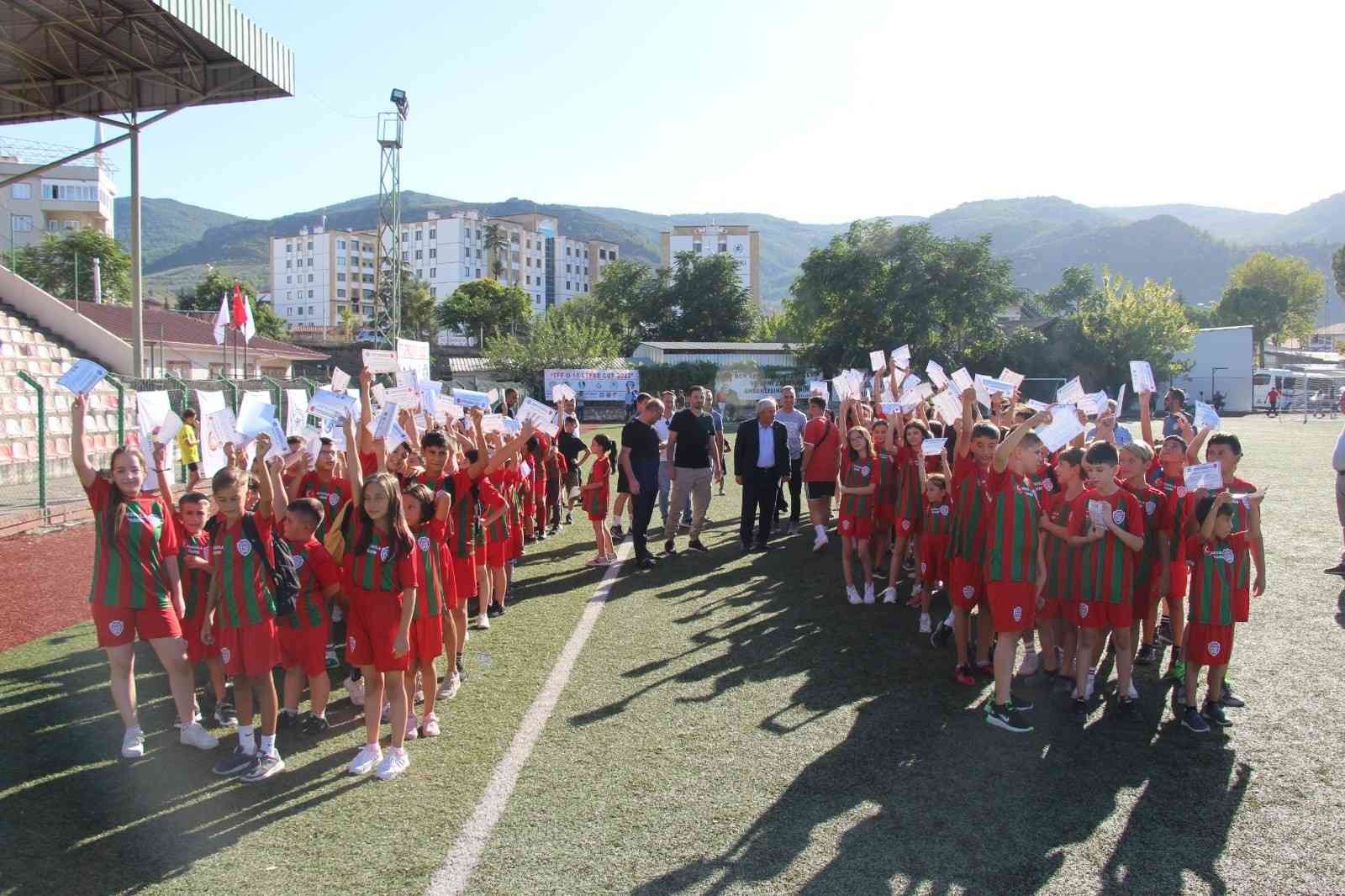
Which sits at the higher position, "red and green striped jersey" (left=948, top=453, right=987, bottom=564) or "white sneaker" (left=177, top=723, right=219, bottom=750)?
"red and green striped jersey" (left=948, top=453, right=987, bottom=564)

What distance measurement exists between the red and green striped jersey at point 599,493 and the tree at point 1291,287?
4071 inches

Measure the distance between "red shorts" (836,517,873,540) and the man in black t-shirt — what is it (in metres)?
2.76

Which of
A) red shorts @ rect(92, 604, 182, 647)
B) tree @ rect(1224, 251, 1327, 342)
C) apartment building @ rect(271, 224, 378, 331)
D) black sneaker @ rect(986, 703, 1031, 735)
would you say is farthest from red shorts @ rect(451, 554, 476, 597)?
apartment building @ rect(271, 224, 378, 331)

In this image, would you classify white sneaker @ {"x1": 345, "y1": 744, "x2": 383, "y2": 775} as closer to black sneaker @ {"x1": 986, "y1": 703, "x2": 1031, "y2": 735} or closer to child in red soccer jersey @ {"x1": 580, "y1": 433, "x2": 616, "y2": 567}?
black sneaker @ {"x1": 986, "y1": 703, "x2": 1031, "y2": 735}

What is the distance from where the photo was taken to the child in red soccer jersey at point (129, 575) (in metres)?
4.73

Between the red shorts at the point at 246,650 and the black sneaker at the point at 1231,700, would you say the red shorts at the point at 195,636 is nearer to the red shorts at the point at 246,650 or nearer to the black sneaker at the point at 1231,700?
the red shorts at the point at 246,650

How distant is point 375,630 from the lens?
15.0 feet

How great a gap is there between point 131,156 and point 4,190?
92346 millimetres

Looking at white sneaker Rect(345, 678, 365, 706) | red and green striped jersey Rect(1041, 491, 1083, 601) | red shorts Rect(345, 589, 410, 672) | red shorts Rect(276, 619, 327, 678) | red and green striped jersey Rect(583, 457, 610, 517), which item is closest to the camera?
red shorts Rect(345, 589, 410, 672)

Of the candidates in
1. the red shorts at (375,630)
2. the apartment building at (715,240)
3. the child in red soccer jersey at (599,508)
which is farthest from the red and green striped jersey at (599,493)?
the apartment building at (715,240)

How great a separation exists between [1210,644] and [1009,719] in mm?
1174

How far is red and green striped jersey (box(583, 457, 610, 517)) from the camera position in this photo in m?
10.0

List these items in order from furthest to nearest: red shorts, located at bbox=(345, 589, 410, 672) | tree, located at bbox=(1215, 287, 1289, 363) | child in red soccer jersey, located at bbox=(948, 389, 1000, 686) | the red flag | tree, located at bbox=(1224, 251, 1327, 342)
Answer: tree, located at bbox=(1224, 251, 1327, 342)
tree, located at bbox=(1215, 287, 1289, 363)
the red flag
child in red soccer jersey, located at bbox=(948, 389, 1000, 686)
red shorts, located at bbox=(345, 589, 410, 672)

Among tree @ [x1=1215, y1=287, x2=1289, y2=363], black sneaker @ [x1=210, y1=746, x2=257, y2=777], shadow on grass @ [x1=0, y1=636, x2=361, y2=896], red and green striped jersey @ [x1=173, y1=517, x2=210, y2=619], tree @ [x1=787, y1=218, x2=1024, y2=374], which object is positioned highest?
tree @ [x1=1215, y1=287, x2=1289, y2=363]
